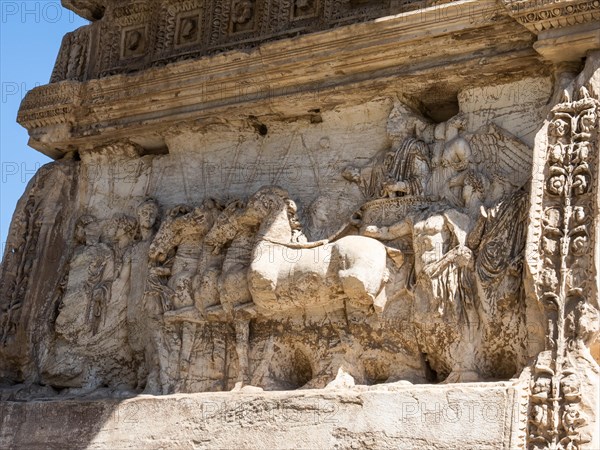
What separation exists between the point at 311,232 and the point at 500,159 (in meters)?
1.52

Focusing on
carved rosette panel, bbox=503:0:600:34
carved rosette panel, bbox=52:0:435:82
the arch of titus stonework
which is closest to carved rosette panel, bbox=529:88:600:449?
the arch of titus stonework

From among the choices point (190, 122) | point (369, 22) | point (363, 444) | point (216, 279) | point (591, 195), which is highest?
point (369, 22)

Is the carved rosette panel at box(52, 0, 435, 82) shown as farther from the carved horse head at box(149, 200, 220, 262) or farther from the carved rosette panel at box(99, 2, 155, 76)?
the carved horse head at box(149, 200, 220, 262)

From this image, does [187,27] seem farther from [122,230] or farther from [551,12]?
[551,12]

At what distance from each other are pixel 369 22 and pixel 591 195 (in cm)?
226

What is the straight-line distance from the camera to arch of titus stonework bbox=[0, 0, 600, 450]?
7.16 metres

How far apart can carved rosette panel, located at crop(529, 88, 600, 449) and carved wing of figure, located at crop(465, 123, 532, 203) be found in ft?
1.32

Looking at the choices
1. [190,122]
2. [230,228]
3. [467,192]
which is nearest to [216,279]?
[230,228]

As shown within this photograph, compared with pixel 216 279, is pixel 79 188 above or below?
above

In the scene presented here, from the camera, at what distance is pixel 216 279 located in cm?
859

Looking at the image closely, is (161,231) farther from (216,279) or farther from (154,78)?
(154,78)

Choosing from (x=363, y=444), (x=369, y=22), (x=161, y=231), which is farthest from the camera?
(x=161, y=231)

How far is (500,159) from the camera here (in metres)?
7.85

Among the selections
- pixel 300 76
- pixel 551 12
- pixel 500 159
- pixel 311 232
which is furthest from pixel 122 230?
pixel 551 12
